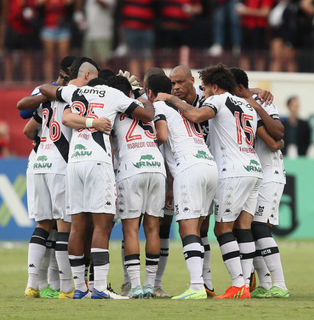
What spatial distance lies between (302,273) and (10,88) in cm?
914

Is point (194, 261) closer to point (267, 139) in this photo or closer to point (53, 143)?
point (267, 139)

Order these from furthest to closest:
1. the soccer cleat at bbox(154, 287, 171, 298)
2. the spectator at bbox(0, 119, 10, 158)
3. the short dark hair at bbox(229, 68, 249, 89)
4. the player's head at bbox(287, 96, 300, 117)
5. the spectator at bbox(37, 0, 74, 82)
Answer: the spectator at bbox(37, 0, 74, 82) → the player's head at bbox(287, 96, 300, 117) → the spectator at bbox(0, 119, 10, 158) → the short dark hair at bbox(229, 68, 249, 89) → the soccer cleat at bbox(154, 287, 171, 298)

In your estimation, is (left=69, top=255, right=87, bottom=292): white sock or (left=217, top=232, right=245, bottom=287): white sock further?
(left=217, top=232, right=245, bottom=287): white sock

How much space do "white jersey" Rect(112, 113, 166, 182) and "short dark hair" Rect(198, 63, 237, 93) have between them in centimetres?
94

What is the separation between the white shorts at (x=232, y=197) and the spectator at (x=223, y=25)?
33.0 ft

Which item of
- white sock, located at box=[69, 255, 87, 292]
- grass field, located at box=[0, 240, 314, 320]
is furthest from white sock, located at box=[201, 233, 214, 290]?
white sock, located at box=[69, 255, 87, 292]

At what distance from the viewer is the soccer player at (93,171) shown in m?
7.34

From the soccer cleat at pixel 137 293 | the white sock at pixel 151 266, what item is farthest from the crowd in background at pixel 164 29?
the soccer cleat at pixel 137 293

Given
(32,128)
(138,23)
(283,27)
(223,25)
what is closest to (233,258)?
(32,128)

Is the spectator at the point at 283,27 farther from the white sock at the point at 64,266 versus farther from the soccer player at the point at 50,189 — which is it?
the white sock at the point at 64,266

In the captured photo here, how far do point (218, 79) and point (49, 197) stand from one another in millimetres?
2521

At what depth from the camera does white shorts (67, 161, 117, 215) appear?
7.34 m

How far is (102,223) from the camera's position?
7383mm

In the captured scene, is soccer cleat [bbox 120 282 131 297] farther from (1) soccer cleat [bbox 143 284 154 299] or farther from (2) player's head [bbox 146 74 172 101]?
(2) player's head [bbox 146 74 172 101]
